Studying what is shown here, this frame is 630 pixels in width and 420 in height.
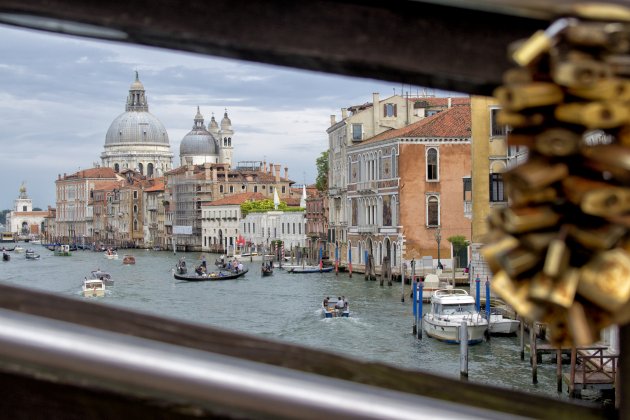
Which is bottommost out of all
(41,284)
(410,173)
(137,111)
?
(41,284)

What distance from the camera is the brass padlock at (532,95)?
27.0 inches

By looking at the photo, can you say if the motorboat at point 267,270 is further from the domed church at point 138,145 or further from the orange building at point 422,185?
the domed church at point 138,145

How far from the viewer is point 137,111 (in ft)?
252

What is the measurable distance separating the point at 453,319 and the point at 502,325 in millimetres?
749

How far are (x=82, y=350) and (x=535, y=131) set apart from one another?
299mm

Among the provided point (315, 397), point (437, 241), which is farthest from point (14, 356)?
point (437, 241)

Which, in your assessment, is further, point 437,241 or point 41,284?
point 41,284

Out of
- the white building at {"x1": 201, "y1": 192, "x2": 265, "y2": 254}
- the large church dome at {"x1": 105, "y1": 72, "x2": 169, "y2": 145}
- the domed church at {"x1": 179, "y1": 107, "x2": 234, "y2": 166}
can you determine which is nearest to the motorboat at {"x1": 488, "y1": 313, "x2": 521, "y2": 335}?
the white building at {"x1": 201, "y1": 192, "x2": 265, "y2": 254}

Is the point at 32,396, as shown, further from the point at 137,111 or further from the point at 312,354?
the point at 137,111

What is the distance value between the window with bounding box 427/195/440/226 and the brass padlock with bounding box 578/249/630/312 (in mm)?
24831

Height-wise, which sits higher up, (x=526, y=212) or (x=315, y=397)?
(x=526, y=212)

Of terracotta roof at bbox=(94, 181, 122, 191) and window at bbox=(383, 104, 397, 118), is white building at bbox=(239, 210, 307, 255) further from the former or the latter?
terracotta roof at bbox=(94, 181, 122, 191)

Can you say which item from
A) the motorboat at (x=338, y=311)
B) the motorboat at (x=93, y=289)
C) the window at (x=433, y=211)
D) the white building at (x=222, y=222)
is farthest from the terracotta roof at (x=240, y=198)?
the motorboat at (x=338, y=311)

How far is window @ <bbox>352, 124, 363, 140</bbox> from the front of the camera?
2872 centimetres
